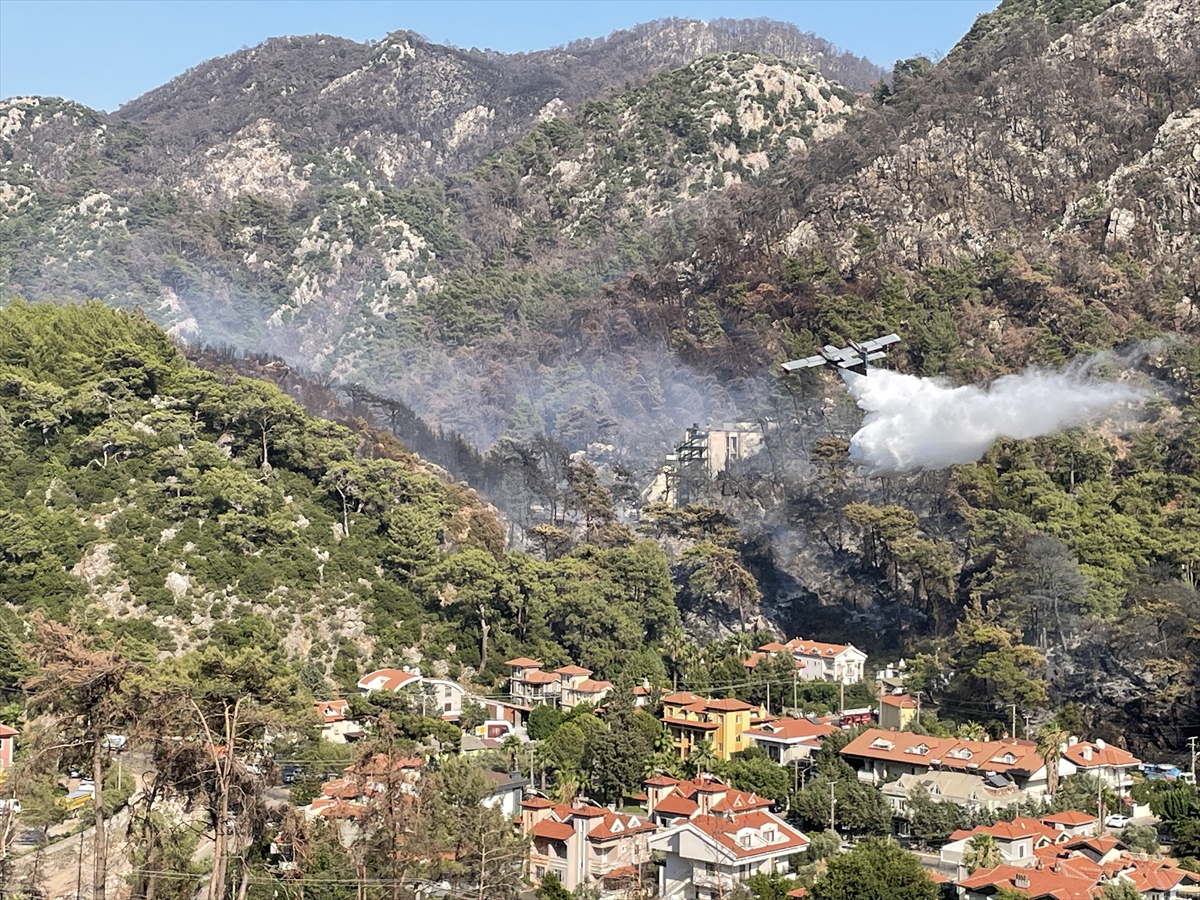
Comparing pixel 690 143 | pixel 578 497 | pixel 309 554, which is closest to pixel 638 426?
pixel 578 497

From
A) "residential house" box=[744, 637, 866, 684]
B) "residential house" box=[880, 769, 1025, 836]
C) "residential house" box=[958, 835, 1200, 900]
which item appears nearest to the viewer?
"residential house" box=[958, 835, 1200, 900]

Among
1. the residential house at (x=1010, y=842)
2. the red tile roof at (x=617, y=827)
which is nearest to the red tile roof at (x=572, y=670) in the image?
the red tile roof at (x=617, y=827)

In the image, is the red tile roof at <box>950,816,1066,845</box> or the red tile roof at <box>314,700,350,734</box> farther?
the red tile roof at <box>314,700,350,734</box>

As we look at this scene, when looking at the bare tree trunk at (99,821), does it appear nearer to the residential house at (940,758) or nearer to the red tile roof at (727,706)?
the residential house at (940,758)

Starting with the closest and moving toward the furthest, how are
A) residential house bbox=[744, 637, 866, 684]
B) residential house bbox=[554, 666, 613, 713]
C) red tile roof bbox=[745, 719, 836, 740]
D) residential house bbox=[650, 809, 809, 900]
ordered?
residential house bbox=[650, 809, 809, 900], red tile roof bbox=[745, 719, 836, 740], residential house bbox=[554, 666, 613, 713], residential house bbox=[744, 637, 866, 684]

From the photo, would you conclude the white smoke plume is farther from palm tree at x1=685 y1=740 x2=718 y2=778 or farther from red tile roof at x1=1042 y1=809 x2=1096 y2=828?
red tile roof at x1=1042 y1=809 x2=1096 y2=828

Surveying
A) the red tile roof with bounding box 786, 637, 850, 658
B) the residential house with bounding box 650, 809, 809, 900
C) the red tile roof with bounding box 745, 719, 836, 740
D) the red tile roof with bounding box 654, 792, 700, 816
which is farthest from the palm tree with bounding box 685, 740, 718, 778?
the red tile roof with bounding box 786, 637, 850, 658
